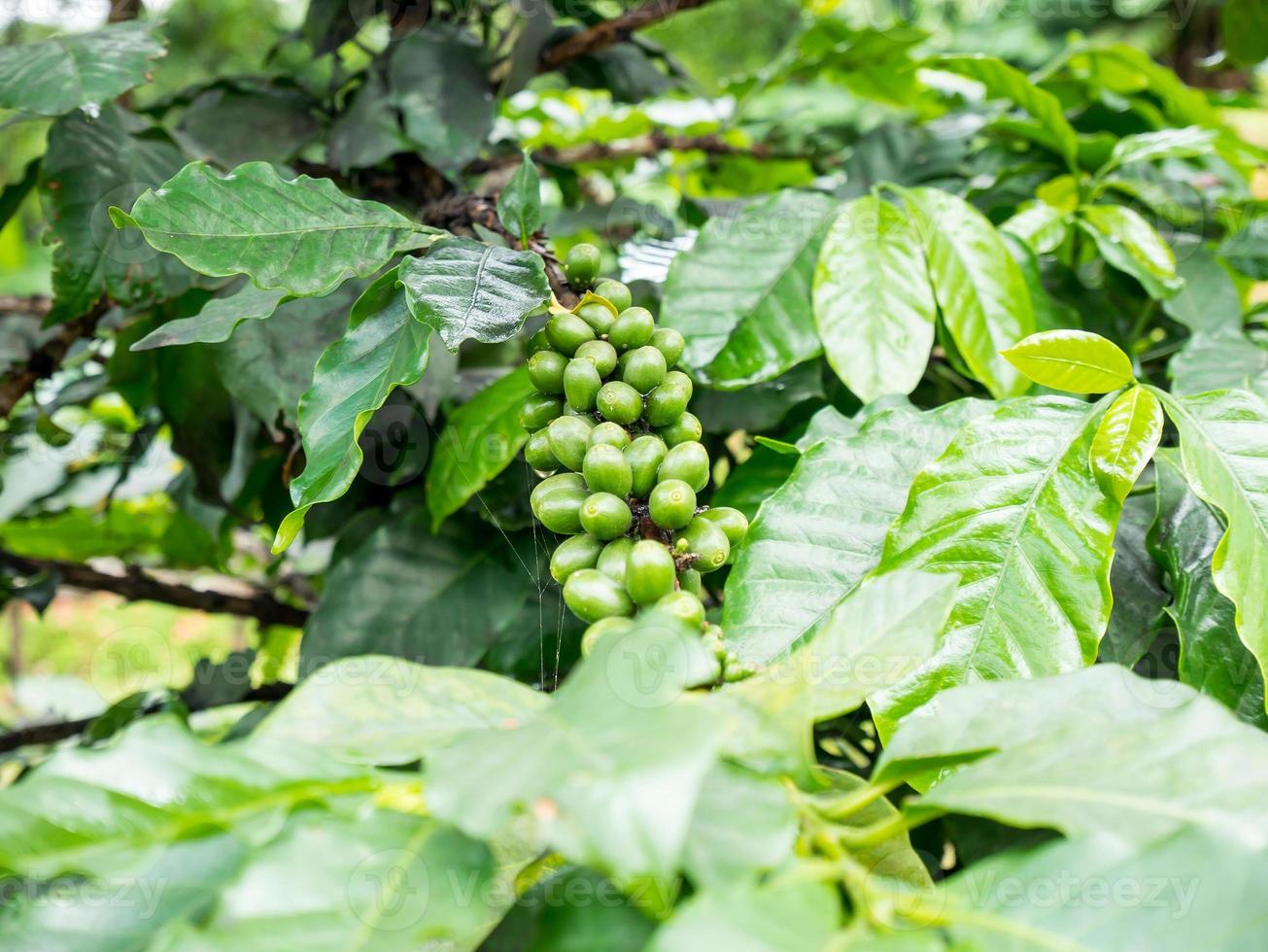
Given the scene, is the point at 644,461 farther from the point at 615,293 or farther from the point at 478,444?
the point at 478,444

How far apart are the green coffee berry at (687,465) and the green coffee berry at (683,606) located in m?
0.07

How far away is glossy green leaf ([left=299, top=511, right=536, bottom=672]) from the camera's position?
667 millimetres

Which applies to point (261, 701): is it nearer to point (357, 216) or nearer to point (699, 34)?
point (357, 216)

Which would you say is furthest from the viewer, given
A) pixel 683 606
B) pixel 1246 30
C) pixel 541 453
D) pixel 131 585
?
pixel 1246 30

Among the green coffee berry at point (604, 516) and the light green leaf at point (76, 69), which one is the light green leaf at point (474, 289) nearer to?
the green coffee berry at point (604, 516)

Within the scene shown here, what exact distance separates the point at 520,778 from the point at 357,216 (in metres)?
0.36

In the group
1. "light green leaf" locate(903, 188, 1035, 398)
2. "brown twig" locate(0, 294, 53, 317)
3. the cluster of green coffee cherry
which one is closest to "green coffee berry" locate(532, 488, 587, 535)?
the cluster of green coffee cherry

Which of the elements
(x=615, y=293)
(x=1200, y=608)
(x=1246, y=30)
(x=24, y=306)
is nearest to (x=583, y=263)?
(x=615, y=293)

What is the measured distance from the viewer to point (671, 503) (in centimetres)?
38

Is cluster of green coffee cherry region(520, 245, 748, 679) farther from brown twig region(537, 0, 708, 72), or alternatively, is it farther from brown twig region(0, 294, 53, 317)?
brown twig region(0, 294, 53, 317)

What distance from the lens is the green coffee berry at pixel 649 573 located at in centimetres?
35

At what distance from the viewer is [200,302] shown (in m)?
0.73

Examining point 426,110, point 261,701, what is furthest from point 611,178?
point 261,701

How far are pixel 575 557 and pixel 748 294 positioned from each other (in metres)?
0.31
